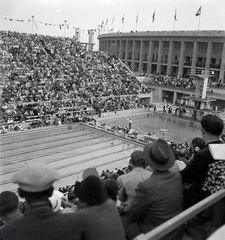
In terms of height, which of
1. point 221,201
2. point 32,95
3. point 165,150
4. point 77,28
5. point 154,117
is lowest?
point 154,117

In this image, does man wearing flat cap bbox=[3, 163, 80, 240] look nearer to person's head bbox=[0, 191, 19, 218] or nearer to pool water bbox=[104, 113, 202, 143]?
person's head bbox=[0, 191, 19, 218]

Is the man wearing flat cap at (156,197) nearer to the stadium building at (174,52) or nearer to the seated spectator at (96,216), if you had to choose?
the seated spectator at (96,216)

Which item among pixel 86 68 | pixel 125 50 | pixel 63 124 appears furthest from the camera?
pixel 125 50

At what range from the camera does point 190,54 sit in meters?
50.1

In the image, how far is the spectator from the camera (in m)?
3.14

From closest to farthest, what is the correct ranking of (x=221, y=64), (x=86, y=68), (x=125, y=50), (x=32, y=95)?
(x=32, y=95) < (x=86, y=68) < (x=221, y=64) < (x=125, y=50)

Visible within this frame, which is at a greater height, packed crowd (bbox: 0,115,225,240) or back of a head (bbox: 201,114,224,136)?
back of a head (bbox: 201,114,224,136)

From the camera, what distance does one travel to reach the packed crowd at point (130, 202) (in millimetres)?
2250

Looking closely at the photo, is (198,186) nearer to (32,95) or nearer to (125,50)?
(32,95)

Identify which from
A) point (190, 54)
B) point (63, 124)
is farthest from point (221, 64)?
point (63, 124)

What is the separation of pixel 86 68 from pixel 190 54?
20.7 m

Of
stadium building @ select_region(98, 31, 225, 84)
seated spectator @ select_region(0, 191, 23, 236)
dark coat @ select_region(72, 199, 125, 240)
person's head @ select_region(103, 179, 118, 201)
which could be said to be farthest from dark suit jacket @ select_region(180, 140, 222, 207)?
stadium building @ select_region(98, 31, 225, 84)

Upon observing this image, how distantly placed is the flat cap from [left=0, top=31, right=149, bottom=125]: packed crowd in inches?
855

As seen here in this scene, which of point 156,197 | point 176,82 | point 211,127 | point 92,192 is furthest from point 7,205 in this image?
point 176,82
